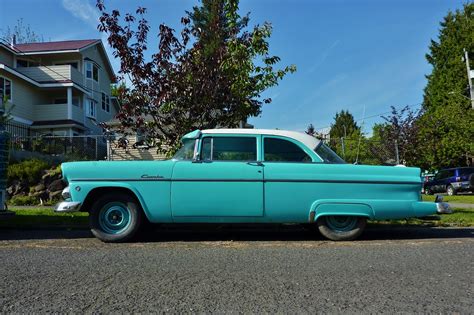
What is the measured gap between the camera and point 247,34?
34.1 ft

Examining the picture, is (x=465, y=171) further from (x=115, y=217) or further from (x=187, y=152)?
(x=115, y=217)

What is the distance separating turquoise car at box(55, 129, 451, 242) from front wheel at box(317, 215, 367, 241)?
0.38 ft

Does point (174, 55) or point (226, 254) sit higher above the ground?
point (174, 55)

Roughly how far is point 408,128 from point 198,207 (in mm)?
21369

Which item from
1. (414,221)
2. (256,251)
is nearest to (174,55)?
(256,251)

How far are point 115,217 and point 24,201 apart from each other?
28.4 ft

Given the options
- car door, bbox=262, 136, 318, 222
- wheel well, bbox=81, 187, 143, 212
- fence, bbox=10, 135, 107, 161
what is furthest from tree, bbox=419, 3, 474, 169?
wheel well, bbox=81, 187, 143, 212

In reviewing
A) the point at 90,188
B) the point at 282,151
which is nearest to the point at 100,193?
the point at 90,188

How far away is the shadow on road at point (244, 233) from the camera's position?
24.9 feet

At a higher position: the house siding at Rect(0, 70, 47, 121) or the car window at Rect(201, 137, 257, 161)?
the house siding at Rect(0, 70, 47, 121)

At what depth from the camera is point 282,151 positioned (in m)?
7.21

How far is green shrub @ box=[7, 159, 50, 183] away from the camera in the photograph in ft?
49.8

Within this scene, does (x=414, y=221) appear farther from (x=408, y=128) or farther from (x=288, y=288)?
(x=408, y=128)

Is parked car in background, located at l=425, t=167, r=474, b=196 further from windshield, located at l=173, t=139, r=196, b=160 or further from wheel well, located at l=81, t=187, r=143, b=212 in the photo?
wheel well, located at l=81, t=187, r=143, b=212
